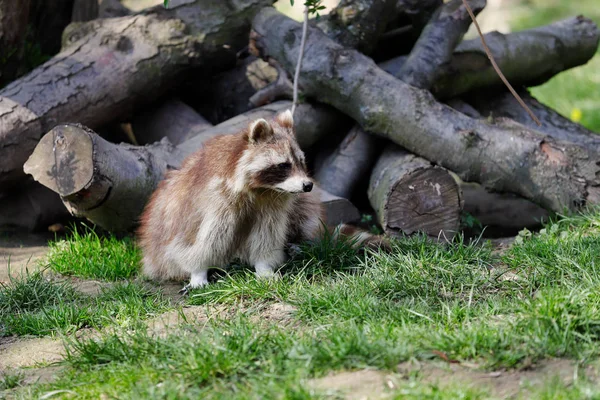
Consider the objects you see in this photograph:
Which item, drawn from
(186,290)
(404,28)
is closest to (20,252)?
(186,290)

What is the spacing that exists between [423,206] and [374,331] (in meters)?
2.25

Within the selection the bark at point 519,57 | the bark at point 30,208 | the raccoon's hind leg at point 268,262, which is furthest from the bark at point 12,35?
the raccoon's hind leg at point 268,262

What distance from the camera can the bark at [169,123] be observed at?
6906 millimetres

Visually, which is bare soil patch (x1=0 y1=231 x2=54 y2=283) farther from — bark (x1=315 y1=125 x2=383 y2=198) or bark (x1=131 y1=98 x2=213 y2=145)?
bark (x1=315 y1=125 x2=383 y2=198)

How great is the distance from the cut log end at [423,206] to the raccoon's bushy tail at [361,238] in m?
0.53

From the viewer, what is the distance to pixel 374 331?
3.60 meters

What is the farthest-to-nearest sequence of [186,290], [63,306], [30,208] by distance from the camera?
[30,208] → [186,290] → [63,306]

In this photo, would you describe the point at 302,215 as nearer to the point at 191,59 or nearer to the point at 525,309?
the point at 525,309

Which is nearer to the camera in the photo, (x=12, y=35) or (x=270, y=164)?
(x=270, y=164)

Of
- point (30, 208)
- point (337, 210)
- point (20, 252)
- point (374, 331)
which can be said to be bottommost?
point (20, 252)

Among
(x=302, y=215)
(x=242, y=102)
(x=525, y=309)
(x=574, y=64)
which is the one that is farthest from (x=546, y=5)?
(x=525, y=309)

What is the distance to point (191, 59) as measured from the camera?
22.8ft

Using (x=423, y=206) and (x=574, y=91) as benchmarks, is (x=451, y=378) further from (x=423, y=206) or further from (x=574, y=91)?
(x=574, y=91)

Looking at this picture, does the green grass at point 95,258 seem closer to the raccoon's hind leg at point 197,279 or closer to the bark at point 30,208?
the raccoon's hind leg at point 197,279
